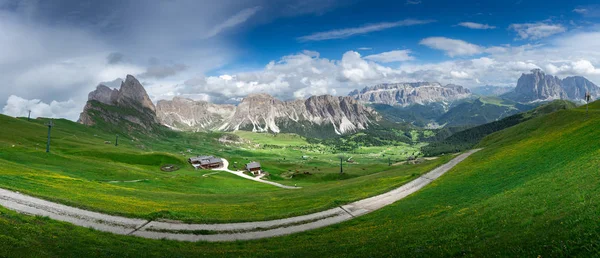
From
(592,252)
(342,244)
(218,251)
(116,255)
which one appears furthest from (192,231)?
(592,252)

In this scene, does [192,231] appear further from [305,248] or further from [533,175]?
[533,175]

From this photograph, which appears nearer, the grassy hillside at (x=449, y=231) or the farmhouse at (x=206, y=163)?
the grassy hillside at (x=449, y=231)

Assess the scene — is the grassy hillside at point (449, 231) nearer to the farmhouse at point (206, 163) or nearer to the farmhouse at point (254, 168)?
the farmhouse at point (254, 168)

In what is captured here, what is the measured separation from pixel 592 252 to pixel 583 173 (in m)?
20.8

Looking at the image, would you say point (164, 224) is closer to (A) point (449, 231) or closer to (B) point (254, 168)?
(A) point (449, 231)

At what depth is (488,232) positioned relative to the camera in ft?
65.2

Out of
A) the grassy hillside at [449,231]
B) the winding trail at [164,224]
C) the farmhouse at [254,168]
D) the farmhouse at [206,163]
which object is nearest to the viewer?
the grassy hillside at [449,231]

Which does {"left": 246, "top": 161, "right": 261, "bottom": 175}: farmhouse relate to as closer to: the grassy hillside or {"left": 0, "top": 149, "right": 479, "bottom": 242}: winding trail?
{"left": 0, "top": 149, "right": 479, "bottom": 242}: winding trail

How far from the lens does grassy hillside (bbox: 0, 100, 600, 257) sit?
51.8ft

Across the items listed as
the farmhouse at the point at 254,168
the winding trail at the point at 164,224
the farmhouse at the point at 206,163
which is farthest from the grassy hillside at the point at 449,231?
the farmhouse at the point at 206,163

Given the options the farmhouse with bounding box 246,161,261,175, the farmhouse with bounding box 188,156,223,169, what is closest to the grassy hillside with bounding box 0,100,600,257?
the farmhouse with bounding box 246,161,261,175

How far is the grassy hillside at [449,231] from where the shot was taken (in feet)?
51.8

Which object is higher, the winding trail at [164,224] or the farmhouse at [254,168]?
the winding trail at [164,224]

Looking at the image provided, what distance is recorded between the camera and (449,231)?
22.5m
